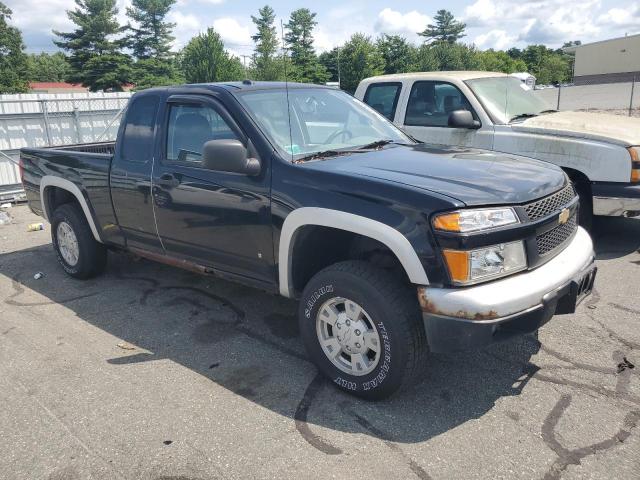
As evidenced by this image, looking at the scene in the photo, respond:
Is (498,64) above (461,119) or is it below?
above

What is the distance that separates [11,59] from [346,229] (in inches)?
2600

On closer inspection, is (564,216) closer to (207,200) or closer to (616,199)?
(207,200)

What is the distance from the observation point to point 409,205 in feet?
9.64

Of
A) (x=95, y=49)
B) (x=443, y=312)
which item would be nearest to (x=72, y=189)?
(x=443, y=312)

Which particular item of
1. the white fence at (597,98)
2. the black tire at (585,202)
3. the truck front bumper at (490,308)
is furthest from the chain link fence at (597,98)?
the truck front bumper at (490,308)

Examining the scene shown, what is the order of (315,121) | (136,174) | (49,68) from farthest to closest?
(49,68) → (136,174) → (315,121)

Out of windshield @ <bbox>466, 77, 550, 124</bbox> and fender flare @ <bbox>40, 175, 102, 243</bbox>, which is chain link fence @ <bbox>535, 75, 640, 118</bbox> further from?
fender flare @ <bbox>40, 175, 102, 243</bbox>

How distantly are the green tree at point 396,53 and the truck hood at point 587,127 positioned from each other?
140 ft

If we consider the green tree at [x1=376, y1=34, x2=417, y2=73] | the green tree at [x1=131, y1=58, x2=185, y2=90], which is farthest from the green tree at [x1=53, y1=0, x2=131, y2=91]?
the green tree at [x1=376, y1=34, x2=417, y2=73]

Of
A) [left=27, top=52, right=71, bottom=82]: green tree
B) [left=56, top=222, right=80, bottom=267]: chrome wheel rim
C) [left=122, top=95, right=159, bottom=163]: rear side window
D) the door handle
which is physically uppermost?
[left=27, top=52, right=71, bottom=82]: green tree

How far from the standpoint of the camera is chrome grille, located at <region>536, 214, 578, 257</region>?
317cm

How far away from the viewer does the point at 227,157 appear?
138 inches

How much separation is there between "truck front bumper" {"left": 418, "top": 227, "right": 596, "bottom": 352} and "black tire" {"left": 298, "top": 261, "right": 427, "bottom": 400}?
132 mm

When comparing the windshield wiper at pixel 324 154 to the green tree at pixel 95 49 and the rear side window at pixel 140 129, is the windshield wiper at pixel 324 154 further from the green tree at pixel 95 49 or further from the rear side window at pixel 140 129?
the green tree at pixel 95 49
